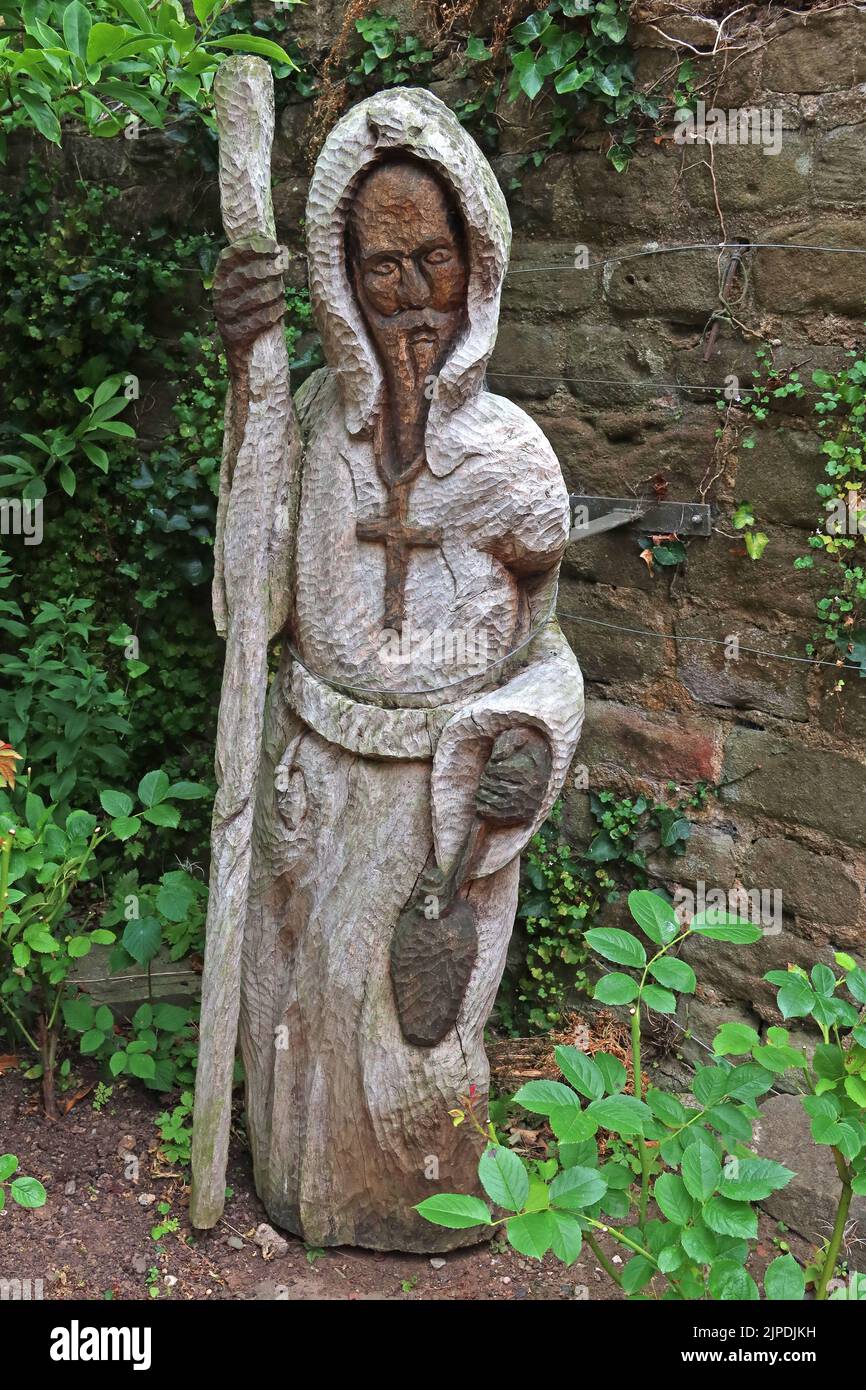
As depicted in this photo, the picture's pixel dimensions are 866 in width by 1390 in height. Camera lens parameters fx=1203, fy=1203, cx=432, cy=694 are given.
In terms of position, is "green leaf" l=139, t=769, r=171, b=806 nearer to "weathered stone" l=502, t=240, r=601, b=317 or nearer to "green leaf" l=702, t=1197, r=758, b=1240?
"green leaf" l=702, t=1197, r=758, b=1240

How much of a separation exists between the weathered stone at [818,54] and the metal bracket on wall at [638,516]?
1139mm

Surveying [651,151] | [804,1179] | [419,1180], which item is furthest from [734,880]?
[651,151]

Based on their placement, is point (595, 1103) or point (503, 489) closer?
point (595, 1103)

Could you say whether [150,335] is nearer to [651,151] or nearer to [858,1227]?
[651,151]

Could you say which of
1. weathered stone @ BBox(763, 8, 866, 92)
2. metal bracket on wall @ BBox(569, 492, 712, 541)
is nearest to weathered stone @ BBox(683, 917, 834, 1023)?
metal bracket on wall @ BBox(569, 492, 712, 541)

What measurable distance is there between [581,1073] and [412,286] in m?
1.50

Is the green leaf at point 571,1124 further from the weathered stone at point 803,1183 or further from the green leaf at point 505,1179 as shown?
the weathered stone at point 803,1183

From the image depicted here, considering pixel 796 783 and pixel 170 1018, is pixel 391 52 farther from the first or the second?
pixel 170 1018

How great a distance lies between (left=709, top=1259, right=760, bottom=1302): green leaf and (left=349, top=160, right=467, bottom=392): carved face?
1.68 meters

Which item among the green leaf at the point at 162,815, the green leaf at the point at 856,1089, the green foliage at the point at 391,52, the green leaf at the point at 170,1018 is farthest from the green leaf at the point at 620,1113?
the green foliage at the point at 391,52

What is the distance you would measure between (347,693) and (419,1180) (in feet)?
3.60

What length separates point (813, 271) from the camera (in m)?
3.27

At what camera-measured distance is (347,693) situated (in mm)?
2576

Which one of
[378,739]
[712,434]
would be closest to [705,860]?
[712,434]
